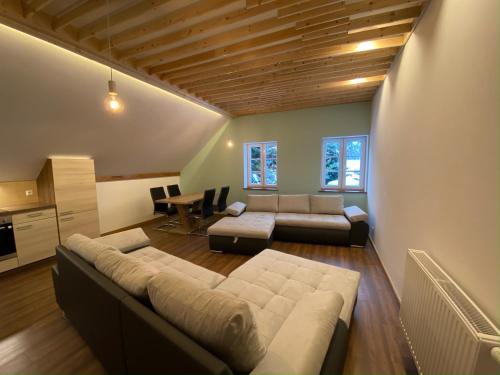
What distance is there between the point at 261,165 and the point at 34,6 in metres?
4.53

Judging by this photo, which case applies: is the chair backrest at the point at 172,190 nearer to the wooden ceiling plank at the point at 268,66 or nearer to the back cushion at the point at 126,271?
the wooden ceiling plank at the point at 268,66

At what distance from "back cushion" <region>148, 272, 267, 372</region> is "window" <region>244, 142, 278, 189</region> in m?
4.58

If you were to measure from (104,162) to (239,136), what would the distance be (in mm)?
3155

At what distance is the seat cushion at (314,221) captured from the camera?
3646 mm

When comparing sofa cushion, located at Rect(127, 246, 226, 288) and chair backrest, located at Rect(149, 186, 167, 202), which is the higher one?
chair backrest, located at Rect(149, 186, 167, 202)

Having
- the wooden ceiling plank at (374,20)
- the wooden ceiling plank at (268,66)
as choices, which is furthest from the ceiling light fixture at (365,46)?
the wooden ceiling plank at (374,20)

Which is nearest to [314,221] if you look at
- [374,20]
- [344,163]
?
[344,163]

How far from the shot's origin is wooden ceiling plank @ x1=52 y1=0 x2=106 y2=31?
1702mm

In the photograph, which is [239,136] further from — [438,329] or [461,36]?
[438,329]

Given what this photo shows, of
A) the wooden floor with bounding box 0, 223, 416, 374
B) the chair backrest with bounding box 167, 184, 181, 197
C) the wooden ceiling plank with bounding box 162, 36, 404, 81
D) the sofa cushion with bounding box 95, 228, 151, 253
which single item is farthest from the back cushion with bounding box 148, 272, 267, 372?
the chair backrest with bounding box 167, 184, 181, 197

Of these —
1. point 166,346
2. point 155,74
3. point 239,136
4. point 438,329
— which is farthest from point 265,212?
point 166,346

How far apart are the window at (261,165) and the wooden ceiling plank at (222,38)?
10.7 ft

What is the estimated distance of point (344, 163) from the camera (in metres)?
4.80

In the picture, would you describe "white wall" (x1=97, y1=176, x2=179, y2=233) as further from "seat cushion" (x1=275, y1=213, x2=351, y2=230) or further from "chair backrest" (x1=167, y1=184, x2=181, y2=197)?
"seat cushion" (x1=275, y1=213, x2=351, y2=230)
